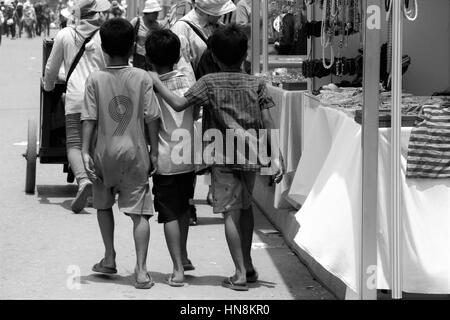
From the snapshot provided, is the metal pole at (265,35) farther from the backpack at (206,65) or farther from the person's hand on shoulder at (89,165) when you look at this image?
the person's hand on shoulder at (89,165)

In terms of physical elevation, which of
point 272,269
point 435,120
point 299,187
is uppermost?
point 435,120

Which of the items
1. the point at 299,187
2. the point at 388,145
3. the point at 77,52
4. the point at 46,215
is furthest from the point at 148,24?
the point at 388,145

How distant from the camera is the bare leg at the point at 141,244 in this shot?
6625mm

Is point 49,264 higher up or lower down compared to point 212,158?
lower down

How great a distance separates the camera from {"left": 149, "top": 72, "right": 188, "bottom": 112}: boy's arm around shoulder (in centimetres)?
645

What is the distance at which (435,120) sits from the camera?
18.9ft

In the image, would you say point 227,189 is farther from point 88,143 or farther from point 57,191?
point 57,191

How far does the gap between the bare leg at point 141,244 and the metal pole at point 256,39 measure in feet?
14.0

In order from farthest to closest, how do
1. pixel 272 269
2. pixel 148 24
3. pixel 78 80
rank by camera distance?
1. pixel 148 24
2. pixel 78 80
3. pixel 272 269

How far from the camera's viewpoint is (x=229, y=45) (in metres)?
6.52

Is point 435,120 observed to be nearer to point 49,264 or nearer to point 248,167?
point 248,167

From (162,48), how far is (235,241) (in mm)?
1293

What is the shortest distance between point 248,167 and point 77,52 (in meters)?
3.07

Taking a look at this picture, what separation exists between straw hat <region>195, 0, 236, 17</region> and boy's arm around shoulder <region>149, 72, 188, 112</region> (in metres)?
2.35
